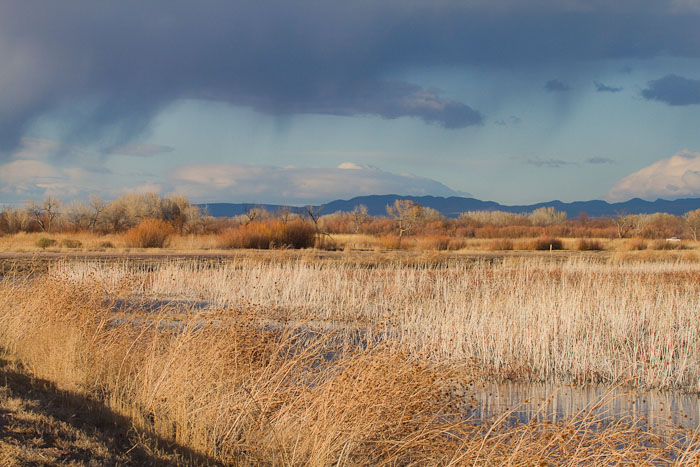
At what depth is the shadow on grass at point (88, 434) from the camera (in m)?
4.91

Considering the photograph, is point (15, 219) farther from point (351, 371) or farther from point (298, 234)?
point (351, 371)

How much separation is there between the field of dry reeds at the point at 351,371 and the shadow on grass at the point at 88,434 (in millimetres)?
133

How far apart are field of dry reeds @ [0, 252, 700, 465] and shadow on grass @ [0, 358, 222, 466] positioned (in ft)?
0.43

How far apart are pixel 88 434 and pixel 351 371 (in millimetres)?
2480

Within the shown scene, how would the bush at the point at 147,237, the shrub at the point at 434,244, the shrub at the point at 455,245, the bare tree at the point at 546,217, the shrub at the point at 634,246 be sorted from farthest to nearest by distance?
the bare tree at the point at 546,217
the shrub at the point at 634,246
the shrub at the point at 455,245
the shrub at the point at 434,244
the bush at the point at 147,237

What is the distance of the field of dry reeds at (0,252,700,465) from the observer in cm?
537

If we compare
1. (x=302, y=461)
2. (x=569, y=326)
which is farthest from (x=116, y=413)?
(x=569, y=326)

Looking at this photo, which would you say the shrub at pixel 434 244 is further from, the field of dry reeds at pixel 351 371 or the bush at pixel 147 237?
the field of dry reeds at pixel 351 371

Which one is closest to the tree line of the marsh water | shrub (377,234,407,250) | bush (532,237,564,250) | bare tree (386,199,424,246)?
bare tree (386,199,424,246)

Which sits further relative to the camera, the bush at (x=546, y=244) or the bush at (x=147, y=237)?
the bush at (x=546, y=244)

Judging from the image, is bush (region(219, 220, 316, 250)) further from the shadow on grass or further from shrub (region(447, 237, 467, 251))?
the shadow on grass

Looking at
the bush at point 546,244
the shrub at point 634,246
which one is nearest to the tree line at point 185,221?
the bush at point 546,244

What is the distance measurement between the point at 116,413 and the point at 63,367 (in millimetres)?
1768

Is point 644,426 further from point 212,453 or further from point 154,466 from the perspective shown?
point 154,466
